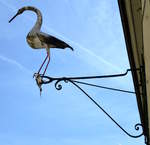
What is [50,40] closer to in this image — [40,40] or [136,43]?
[40,40]

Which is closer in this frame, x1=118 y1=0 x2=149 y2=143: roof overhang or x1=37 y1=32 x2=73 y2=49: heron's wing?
x1=118 y1=0 x2=149 y2=143: roof overhang

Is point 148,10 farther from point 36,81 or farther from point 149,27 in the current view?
point 36,81

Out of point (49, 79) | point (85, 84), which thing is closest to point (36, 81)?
point (49, 79)

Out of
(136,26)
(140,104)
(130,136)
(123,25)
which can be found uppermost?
(136,26)

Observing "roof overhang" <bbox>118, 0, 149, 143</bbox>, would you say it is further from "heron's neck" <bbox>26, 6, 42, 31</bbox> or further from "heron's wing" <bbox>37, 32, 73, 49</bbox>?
"heron's neck" <bbox>26, 6, 42, 31</bbox>

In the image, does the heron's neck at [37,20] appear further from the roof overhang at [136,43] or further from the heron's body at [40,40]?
the roof overhang at [136,43]

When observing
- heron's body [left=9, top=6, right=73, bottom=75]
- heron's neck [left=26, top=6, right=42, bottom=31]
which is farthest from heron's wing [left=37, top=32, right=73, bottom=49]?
heron's neck [left=26, top=6, right=42, bottom=31]

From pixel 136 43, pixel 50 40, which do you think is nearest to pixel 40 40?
pixel 50 40

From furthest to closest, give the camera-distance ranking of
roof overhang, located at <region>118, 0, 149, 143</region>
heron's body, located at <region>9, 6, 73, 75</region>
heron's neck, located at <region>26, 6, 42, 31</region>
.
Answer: heron's neck, located at <region>26, 6, 42, 31</region>, heron's body, located at <region>9, 6, 73, 75</region>, roof overhang, located at <region>118, 0, 149, 143</region>

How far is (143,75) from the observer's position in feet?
17.8

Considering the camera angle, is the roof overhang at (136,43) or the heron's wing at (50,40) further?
the heron's wing at (50,40)

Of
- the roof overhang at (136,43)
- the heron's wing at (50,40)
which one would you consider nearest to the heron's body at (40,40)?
the heron's wing at (50,40)

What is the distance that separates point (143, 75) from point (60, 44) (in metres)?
1.42

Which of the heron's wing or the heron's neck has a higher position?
the heron's neck
